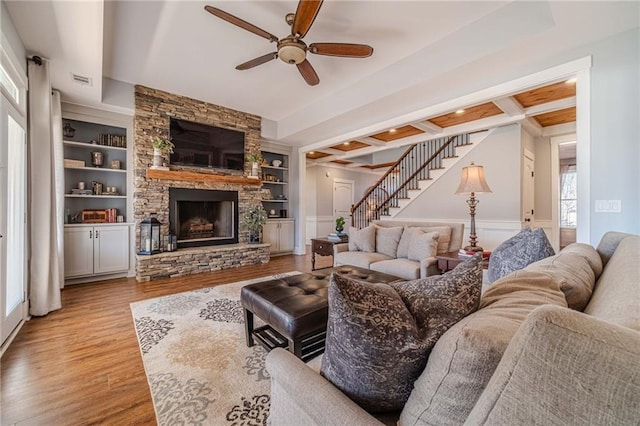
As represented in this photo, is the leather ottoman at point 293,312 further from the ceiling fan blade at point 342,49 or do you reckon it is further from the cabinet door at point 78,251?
the cabinet door at point 78,251

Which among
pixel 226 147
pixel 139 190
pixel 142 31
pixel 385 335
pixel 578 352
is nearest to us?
pixel 578 352

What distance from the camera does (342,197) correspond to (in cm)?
932

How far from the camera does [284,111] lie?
5.30 m

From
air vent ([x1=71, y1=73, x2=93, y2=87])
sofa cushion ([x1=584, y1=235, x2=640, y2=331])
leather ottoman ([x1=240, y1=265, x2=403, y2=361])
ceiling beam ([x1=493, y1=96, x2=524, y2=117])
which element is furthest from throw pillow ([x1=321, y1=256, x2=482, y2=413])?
air vent ([x1=71, y1=73, x2=93, y2=87])

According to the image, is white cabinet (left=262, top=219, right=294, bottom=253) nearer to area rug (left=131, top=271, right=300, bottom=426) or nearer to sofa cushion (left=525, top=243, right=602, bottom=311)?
area rug (left=131, top=271, right=300, bottom=426)

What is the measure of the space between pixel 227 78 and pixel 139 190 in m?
2.23

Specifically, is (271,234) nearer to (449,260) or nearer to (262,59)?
(262,59)

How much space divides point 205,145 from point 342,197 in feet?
17.2

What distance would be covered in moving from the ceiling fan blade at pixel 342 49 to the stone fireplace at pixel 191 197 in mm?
3101

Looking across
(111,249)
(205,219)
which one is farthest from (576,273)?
(205,219)

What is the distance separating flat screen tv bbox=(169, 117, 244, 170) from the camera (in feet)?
15.4

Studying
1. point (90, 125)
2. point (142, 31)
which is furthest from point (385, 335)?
point (90, 125)

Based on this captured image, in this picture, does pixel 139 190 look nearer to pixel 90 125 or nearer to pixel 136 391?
pixel 90 125

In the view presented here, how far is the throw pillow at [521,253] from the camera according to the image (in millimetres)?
1725
